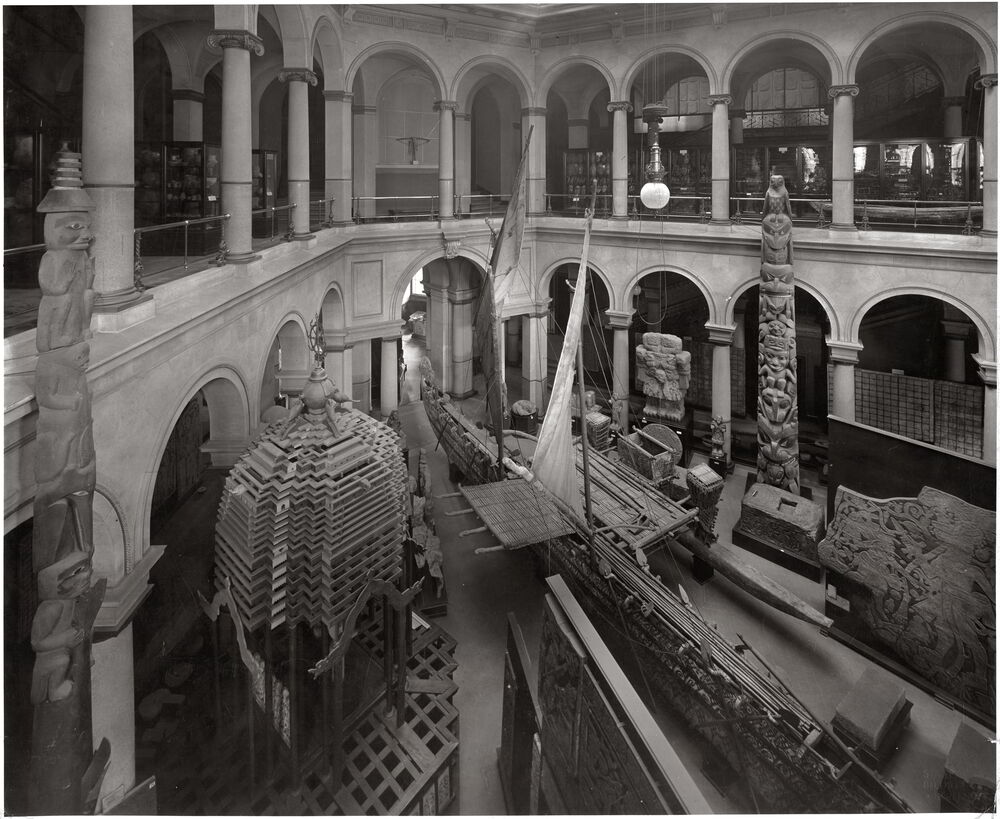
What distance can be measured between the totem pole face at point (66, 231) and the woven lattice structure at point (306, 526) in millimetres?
2038

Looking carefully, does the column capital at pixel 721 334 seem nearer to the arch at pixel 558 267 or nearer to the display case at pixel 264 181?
the arch at pixel 558 267

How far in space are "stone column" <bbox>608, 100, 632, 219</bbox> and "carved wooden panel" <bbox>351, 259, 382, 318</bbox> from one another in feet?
16.8

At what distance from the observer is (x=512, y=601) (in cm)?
853

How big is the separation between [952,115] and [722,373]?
6276mm

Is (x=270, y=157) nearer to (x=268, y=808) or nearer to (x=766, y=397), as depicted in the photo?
(x=766, y=397)

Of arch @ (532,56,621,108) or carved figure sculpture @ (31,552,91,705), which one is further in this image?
arch @ (532,56,621,108)

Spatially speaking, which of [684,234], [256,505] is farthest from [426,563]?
[684,234]

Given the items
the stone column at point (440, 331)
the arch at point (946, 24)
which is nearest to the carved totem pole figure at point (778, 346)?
the arch at point (946, 24)

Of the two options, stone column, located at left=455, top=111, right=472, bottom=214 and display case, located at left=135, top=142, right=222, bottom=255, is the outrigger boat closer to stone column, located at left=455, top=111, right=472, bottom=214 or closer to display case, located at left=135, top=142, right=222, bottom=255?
display case, located at left=135, top=142, right=222, bottom=255

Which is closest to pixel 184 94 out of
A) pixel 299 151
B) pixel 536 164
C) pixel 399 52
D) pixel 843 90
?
pixel 299 151

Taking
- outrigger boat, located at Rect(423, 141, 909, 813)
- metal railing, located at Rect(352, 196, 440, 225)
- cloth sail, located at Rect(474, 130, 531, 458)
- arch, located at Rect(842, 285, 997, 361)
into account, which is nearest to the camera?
outrigger boat, located at Rect(423, 141, 909, 813)

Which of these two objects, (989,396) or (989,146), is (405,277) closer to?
(989,146)

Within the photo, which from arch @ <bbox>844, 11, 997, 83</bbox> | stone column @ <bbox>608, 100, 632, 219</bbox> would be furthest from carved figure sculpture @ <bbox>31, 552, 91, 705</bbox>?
stone column @ <bbox>608, 100, 632, 219</bbox>

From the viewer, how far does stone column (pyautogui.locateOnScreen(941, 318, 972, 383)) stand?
42.5 feet
